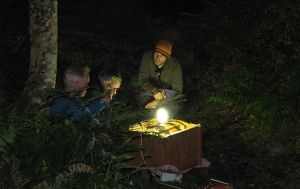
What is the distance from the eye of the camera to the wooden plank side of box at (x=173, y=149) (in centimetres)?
701

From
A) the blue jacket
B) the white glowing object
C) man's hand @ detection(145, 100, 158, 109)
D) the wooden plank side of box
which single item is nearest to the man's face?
man's hand @ detection(145, 100, 158, 109)

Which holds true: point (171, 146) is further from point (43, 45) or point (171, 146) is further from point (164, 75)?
point (43, 45)

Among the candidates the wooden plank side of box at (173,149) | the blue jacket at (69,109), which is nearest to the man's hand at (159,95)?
the wooden plank side of box at (173,149)

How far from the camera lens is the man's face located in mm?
8578

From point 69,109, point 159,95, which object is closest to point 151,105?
point 159,95

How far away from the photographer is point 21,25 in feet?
38.7

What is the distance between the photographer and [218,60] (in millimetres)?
11023

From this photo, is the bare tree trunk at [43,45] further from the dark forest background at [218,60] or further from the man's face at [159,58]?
the man's face at [159,58]

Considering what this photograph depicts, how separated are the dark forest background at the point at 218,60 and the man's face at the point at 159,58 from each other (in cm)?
96

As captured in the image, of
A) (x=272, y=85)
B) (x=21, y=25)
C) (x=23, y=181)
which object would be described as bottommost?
(x=23, y=181)

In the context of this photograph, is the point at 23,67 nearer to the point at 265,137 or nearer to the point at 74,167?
the point at 265,137

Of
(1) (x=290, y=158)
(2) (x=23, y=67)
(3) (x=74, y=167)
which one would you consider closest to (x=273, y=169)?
(1) (x=290, y=158)

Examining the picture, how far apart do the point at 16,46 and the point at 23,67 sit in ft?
1.78

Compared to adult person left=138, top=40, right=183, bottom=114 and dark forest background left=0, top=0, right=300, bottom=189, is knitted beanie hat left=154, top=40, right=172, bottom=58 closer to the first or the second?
adult person left=138, top=40, right=183, bottom=114
